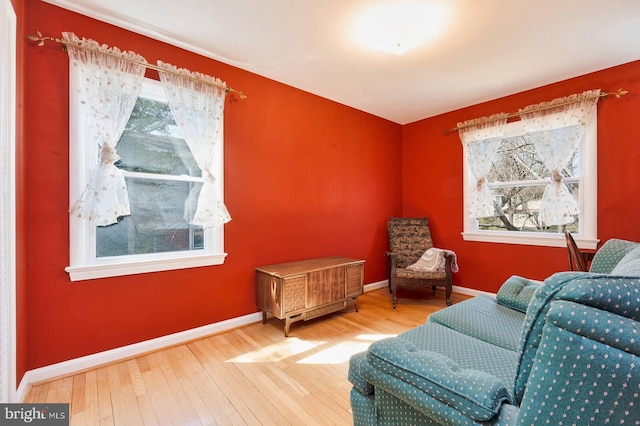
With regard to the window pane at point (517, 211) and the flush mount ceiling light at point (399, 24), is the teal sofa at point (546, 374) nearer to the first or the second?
the flush mount ceiling light at point (399, 24)

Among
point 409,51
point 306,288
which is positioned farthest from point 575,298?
point 409,51

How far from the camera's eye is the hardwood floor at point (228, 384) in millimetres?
1601

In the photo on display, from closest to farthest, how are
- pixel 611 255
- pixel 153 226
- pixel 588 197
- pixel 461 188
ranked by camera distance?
pixel 611 255, pixel 153 226, pixel 588 197, pixel 461 188

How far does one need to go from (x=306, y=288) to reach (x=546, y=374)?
2.16m

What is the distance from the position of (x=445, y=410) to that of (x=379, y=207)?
344cm

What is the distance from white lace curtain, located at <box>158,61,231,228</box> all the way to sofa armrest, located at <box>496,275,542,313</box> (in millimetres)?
2318

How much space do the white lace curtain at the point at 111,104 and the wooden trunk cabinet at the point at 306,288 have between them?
0.85m

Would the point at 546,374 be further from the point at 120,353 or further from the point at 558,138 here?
the point at 558,138

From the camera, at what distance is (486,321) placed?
180cm

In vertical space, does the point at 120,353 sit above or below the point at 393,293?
below

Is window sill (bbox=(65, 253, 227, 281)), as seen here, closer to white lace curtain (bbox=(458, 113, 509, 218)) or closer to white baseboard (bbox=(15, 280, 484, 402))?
white baseboard (bbox=(15, 280, 484, 402))

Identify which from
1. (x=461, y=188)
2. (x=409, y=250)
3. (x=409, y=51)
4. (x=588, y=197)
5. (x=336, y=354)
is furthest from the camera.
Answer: (x=409, y=250)

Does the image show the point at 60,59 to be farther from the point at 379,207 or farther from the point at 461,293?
the point at 461,293

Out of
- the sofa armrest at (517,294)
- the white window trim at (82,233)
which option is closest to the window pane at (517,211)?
the sofa armrest at (517,294)
